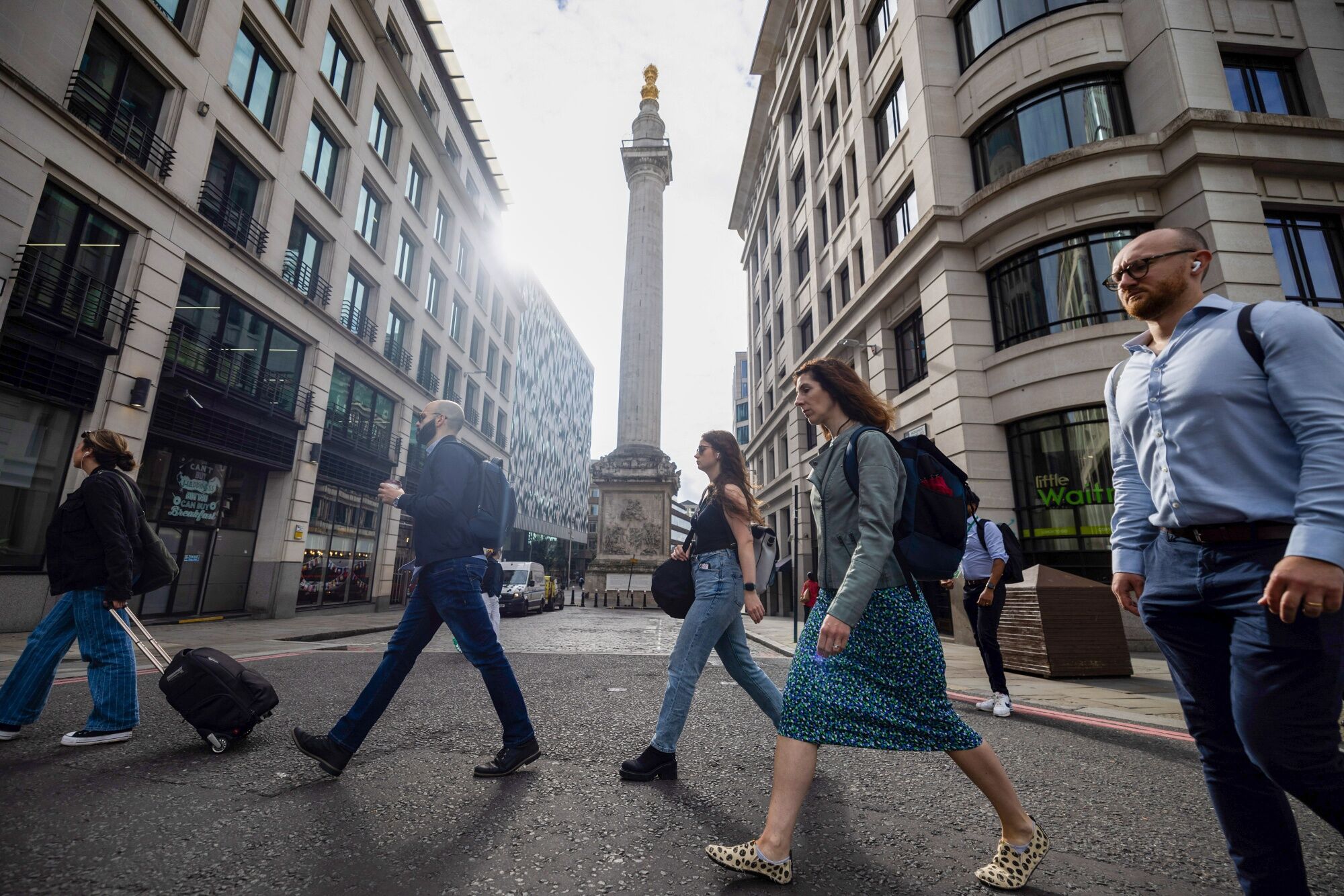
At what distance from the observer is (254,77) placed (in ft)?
48.9

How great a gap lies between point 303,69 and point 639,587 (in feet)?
65.5

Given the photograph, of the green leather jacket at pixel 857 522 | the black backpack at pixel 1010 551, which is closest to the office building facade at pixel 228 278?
the green leather jacket at pixel 857 522

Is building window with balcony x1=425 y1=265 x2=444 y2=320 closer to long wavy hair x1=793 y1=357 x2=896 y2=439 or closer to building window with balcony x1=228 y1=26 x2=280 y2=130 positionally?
building window with balcony x1=228 y1=26 x2=280 y2=130

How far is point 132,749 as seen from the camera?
348cm

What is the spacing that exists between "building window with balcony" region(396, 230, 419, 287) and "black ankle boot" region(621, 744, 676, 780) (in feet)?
73.4

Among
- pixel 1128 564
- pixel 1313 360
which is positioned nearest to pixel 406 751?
pixel 1128 564

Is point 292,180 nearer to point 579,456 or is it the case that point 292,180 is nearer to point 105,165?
point 105,165

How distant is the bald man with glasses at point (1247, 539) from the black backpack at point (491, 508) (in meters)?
2.89

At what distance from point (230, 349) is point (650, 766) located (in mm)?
15119

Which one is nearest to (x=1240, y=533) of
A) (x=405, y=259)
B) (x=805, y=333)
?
(x=805, y=333)

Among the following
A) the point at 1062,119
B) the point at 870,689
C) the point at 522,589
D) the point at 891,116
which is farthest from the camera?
the point at 522,589

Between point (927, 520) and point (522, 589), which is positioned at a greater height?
point (927, 520)

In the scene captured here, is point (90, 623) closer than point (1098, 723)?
Yes

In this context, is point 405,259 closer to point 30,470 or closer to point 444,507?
point 30,470
